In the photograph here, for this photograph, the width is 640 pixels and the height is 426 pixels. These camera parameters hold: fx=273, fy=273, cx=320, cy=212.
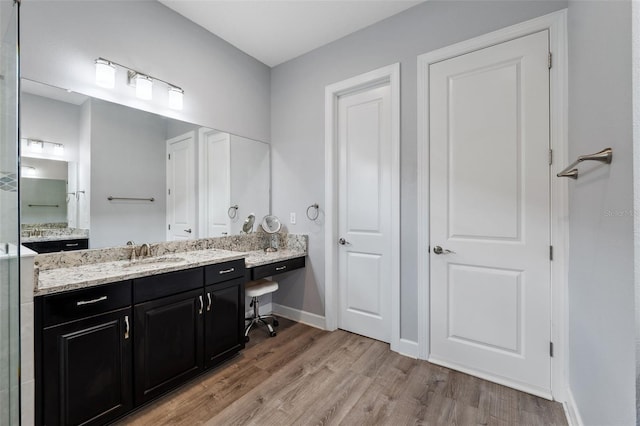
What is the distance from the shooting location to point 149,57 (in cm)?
218

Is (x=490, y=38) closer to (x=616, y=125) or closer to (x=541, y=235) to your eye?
(x=616, y=125)

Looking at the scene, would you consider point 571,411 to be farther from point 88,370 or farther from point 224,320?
point 88,370

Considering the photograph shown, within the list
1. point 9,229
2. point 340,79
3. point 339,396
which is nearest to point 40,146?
point 9,229

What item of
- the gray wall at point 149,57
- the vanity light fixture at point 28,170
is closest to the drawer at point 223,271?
the vanity light fixture at point 28,170

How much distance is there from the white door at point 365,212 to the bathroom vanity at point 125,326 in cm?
104

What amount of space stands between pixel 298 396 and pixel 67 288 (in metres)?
1.46

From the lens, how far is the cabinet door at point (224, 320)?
2014 mm

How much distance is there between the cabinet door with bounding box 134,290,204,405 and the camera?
1646mm

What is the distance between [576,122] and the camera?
1.54 metres

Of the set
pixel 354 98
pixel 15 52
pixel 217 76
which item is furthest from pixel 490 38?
pixel 15 52

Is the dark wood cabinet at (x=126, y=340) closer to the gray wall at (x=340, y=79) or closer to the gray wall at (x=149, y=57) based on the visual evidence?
the gray wall at (x=340, y=79)

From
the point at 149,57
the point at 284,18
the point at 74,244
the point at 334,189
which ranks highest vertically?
the point at 284,18

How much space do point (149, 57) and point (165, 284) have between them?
5.86 ft

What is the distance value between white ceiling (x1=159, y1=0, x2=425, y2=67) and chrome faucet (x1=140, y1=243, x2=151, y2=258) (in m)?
1.98
